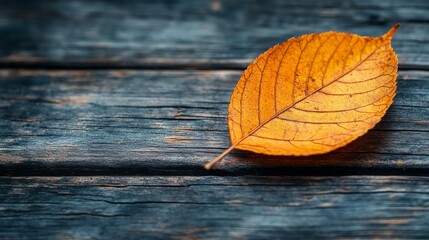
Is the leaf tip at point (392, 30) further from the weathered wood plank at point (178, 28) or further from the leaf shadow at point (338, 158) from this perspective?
the weathered wood plank at point (178, 28)

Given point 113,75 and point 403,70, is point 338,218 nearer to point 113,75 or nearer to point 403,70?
point 403,70

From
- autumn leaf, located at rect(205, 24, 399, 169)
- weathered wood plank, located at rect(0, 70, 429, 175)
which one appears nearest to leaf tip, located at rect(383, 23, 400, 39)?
autumn leaf, located at rect(205, 24, 399, 169)

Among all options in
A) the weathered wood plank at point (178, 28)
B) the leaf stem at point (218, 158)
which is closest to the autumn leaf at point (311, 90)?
the leaf stem at point (218, 158)

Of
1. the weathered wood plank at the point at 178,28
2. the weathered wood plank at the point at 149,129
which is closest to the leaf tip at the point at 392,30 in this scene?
the weathered wood plank at the point at 149,129

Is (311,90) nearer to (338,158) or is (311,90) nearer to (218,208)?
(338,158)

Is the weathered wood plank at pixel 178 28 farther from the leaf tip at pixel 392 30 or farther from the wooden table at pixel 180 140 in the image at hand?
the leaf tip at pixel 392 30

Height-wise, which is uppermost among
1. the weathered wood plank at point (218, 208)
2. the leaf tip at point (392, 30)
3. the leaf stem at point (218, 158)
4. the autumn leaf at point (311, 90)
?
the leaf tip at point (392, 30)

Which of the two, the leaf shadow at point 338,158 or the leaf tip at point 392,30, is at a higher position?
the leaf tip at point 392,30

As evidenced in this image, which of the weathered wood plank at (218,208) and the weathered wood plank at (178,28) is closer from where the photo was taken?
the weathered wood plank at (218,208)

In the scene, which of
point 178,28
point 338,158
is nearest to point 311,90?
point 338,158

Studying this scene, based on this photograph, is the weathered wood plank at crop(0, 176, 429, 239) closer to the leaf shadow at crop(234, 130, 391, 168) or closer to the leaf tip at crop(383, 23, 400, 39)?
the leaf shadow at crop(234, 130, 391, 168)
